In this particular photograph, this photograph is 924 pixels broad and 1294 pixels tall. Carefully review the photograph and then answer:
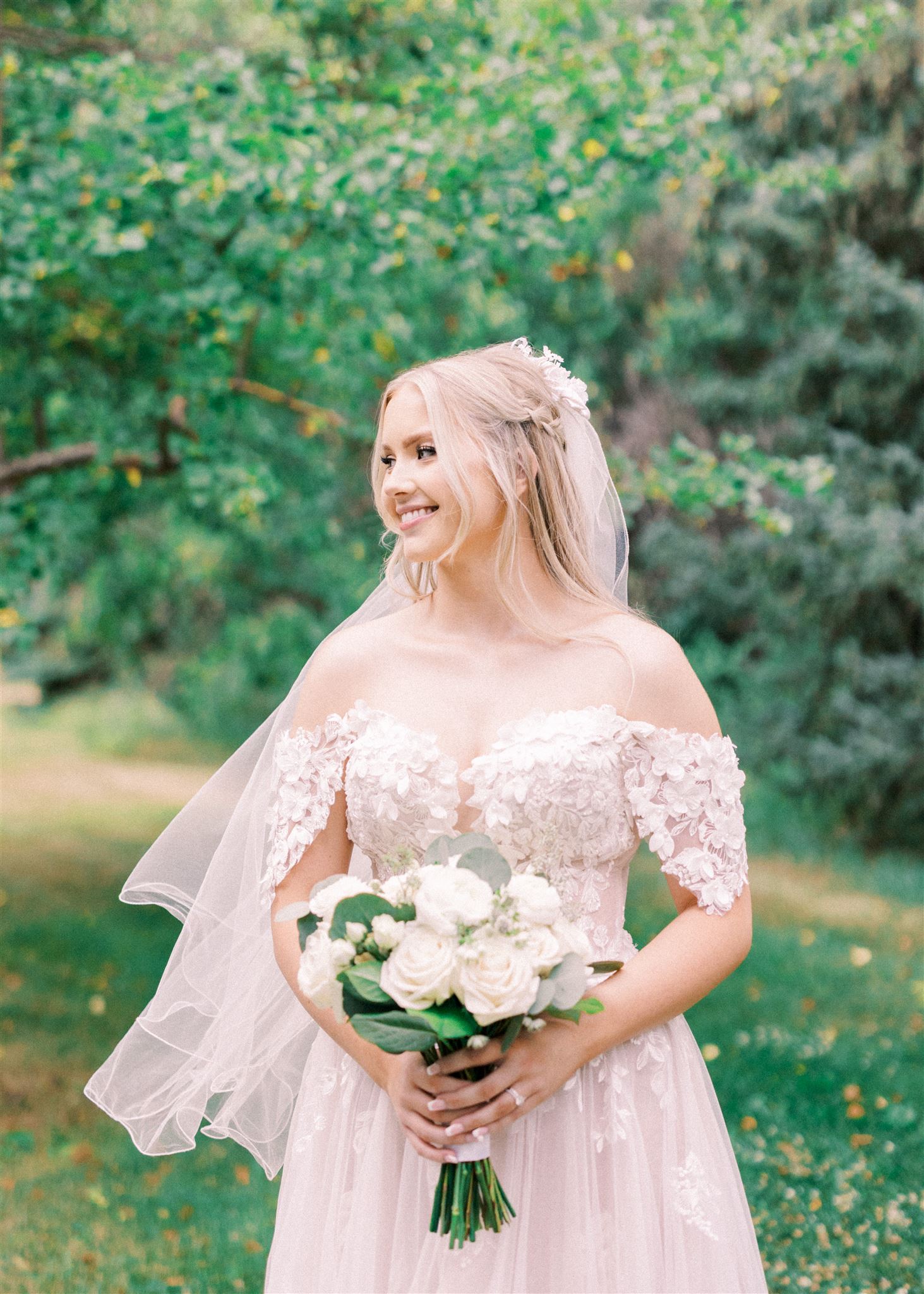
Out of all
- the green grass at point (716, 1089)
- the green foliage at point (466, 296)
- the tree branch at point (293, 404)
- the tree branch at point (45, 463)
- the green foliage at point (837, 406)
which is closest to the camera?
the green grass at point (716, 1089)

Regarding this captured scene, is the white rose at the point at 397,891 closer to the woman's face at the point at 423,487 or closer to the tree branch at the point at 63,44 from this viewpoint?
the woman's face at the point at 423,487

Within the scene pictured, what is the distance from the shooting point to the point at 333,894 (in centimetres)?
219

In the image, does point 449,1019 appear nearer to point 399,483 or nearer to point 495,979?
point 495,979

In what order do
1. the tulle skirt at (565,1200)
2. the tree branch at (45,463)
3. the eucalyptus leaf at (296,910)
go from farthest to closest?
the tree branch at (45,463) → the tulle skirt at (565,1200) → the eucalyptus leaf at (296,910)

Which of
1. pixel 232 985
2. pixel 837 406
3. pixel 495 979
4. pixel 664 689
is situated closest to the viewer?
pixel 495 979

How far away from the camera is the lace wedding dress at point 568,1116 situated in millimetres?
2461

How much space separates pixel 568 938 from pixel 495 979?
0.58 feet

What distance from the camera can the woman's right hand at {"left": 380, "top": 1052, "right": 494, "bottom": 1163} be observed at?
2252 millimetres

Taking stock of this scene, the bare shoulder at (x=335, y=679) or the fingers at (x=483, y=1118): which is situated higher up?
the bare shoulder at (x=335, y=679)

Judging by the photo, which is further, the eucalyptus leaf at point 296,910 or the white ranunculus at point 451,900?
the eucalyptus leaf at point 296,910

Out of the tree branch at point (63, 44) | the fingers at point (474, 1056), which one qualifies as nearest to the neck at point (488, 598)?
the fingers at point (474, 1056)

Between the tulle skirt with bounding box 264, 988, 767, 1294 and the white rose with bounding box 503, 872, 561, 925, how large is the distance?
0.59m

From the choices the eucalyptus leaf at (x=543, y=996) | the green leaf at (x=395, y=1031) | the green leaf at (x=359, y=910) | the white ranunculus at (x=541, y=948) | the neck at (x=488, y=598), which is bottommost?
the green leaf at (x=395, y=1031)

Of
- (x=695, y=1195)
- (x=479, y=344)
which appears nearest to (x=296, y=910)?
(x=695, y=1195)
